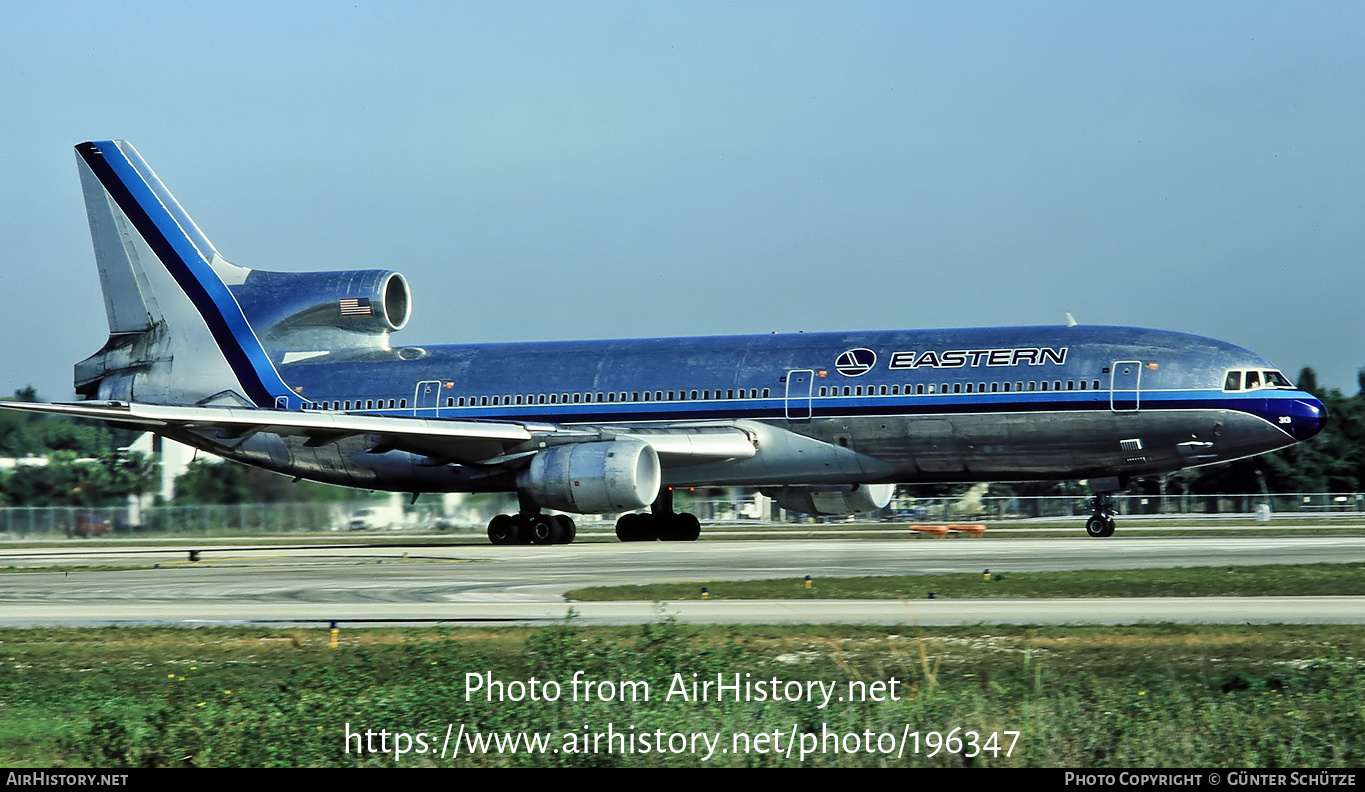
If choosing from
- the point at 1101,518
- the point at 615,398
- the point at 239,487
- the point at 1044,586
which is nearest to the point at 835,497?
the point at 615,398

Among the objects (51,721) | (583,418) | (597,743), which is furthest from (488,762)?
(583,418)

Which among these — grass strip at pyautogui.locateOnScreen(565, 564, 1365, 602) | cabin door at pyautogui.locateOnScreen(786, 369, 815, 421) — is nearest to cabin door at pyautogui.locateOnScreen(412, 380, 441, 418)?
cabin door at pyautogui.locateOnScreen(786, 369, 815, 421)

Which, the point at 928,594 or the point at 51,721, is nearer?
the point at 51,721

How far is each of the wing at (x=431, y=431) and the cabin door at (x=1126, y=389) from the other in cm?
849

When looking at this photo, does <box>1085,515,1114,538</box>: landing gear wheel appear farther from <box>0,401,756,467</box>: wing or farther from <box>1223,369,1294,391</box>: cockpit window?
<box>0,401,756,467</box>: wing

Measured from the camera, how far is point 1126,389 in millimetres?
34281

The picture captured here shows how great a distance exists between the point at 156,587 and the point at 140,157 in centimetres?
2350

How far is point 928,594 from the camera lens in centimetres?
1970

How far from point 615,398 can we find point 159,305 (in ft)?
46.4

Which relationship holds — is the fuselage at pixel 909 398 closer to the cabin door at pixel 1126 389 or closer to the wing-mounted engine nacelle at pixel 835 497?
the cabin door at pixel 1126 389

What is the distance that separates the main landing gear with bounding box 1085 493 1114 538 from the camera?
36.5 metres

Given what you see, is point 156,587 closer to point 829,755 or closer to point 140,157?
point 829,755
